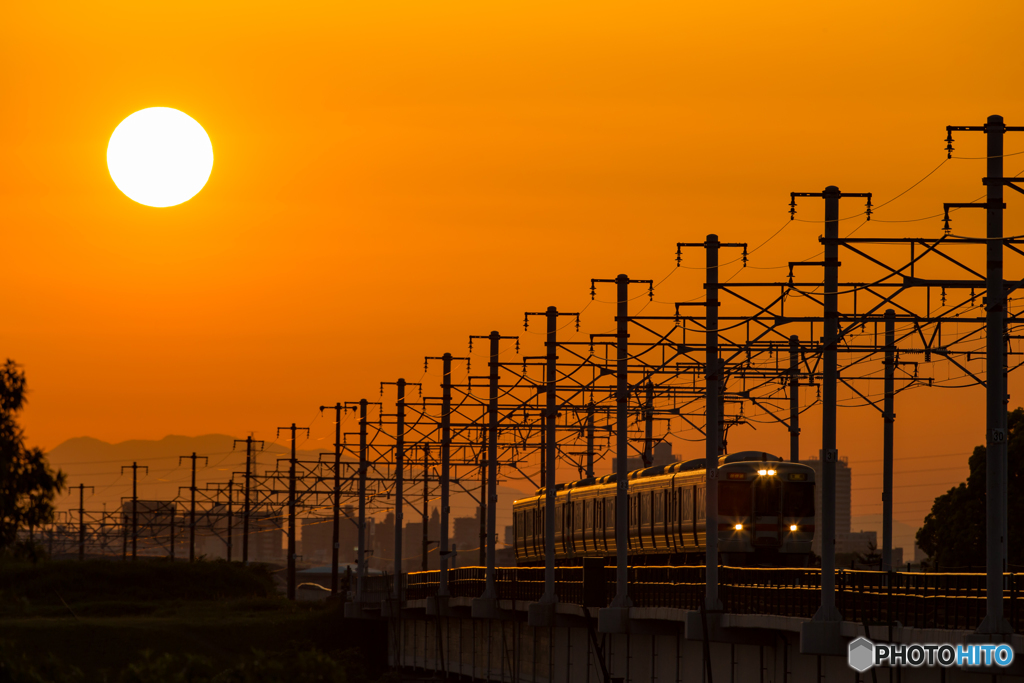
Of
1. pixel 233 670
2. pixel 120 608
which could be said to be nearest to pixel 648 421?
pixel 233 670

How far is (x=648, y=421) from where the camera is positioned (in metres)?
65.9

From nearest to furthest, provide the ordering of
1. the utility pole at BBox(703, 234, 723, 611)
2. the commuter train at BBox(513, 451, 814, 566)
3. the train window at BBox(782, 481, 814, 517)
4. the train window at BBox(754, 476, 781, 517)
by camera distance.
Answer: the utility pole at BBox(703, 234, 723, 611) < the commuter train at BBox(513, 451, 814, 566) < the train window at BBox(754, 476, 781, 517) < the train window at BBox(782, 481, 814, 517)

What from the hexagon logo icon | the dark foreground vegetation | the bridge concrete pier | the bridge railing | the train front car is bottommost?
the dark foreground vegetation

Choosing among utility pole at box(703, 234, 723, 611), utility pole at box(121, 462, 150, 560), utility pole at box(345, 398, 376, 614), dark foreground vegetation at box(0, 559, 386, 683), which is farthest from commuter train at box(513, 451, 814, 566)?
utility pole at box(121, 462, 150, 560)

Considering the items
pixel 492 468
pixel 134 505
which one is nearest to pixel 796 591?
pixel 492 468

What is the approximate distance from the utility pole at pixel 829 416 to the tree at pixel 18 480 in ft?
47.7

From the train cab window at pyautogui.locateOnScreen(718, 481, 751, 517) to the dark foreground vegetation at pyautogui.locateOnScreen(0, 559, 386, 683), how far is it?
12664 mm

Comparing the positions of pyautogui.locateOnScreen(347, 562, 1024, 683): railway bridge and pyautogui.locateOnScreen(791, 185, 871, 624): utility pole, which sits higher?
pyautogui.locateOnScreen(791, 185, 871, 624): utility pole

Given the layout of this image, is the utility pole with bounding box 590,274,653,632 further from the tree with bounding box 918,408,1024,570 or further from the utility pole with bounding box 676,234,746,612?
the tree with bounding box 918,408,1024,570

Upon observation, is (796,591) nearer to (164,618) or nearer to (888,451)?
(888,451)

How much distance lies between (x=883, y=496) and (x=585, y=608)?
9.31m

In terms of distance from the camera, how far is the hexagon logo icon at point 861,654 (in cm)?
3102

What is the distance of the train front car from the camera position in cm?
5119

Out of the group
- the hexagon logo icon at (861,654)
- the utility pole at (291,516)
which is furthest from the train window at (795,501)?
the utility pole at (291,516)
